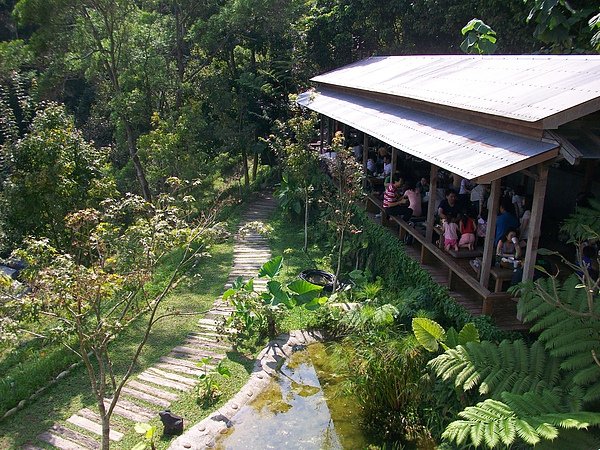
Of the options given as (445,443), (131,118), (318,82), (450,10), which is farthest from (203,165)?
(445,443)

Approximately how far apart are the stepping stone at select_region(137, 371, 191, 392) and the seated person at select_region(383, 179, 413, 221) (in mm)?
5592

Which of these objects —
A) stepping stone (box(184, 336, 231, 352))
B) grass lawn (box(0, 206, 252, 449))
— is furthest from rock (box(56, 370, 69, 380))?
stepping stone (box(184, 336, 231, 352))

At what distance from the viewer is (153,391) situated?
8422 millimetres

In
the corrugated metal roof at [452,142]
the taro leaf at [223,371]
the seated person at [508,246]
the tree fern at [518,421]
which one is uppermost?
the corrugated metal roof at [452,142]

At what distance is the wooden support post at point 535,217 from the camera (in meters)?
6.62

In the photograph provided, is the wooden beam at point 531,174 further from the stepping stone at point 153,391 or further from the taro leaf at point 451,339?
the stepping stone at point 153,391

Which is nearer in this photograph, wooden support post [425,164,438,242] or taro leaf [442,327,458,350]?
taro leaf [442,327,458,350]

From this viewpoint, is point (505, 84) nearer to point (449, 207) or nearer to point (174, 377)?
point (449, 207)

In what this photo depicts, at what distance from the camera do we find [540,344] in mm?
6371

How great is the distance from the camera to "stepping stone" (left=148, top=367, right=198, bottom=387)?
8.66 meters

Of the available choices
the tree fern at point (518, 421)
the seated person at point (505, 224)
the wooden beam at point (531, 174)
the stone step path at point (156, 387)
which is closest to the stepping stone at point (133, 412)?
the stone step path at point (156, 387)

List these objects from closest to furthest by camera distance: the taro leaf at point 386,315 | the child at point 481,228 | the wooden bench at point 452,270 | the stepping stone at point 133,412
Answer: the wooden bench at point 452,270 → the stepping stone at point 133,412 → the taro leaf at point 386,315 → the child at point 481,228

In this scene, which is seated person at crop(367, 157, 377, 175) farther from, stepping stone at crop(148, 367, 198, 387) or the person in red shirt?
stepping stone at crop(148, 367, 198, 387)

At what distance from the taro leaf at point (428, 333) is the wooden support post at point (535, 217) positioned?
139 centimetres
